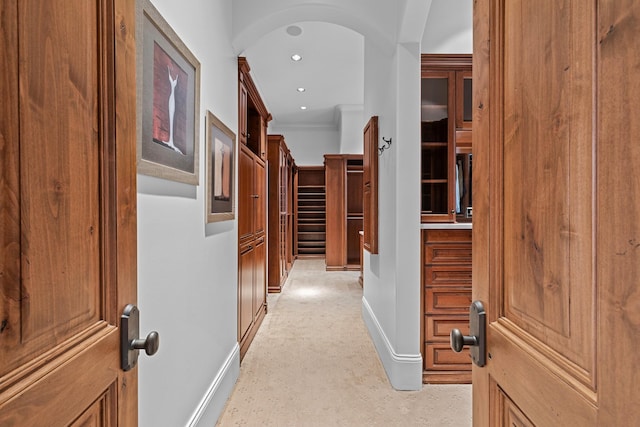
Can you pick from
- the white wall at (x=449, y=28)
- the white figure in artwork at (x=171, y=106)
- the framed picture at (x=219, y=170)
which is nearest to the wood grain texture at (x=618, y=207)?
the white figure in artwork at (x=171, y=106)

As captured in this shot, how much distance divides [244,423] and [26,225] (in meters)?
1.91

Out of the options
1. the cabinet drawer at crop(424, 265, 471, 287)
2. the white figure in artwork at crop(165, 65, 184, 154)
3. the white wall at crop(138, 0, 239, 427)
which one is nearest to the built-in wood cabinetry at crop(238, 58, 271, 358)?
the white wall at crop(138, 0, 239, 427)

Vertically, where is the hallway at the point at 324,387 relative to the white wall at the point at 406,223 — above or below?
below

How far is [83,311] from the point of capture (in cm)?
66

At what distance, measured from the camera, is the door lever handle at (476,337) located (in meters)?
0.86

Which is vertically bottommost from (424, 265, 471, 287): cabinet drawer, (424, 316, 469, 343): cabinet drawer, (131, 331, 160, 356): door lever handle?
(424, 316, 469, 343): cabinet drawer

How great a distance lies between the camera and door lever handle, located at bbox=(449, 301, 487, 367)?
2.81 feet

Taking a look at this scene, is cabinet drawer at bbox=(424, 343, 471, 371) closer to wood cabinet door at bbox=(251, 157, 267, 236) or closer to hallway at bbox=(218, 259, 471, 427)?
hallway at bbox=(218, 259, 471, 427)

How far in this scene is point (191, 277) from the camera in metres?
1.68

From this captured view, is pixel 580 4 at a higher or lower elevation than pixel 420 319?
higher

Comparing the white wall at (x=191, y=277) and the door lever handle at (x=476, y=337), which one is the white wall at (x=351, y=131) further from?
the door lever handle at (x=476, y=337)

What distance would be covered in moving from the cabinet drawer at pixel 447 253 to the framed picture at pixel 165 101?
1654 mm

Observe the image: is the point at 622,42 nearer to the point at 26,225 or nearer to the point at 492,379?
the point at 492,379

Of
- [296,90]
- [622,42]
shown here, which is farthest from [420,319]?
[296,90]
